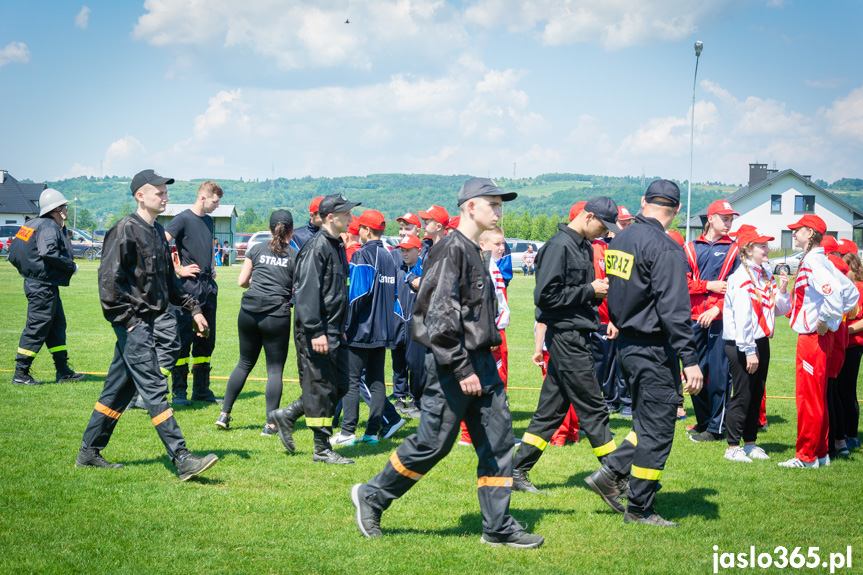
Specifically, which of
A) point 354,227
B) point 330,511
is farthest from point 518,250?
point 330,511

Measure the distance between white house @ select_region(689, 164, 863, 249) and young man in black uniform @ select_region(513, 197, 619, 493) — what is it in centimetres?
6865

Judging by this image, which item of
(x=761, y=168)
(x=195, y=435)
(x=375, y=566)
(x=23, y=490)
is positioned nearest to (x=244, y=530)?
(x=375, y=566)

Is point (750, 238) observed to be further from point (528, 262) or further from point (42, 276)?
point (528, 262)

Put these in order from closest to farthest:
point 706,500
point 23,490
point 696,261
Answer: point 23,490
point 706,500
point 696,261

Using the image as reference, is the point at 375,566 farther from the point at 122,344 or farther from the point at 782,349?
the point at 782,349

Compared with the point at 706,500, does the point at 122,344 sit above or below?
above

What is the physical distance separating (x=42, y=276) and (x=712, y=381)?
8501 mm

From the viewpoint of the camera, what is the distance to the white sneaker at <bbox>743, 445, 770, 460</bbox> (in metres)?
6.69

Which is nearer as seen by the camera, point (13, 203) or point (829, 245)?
point (829, 245)

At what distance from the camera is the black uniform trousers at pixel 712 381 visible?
717 cm

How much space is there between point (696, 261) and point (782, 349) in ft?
26.6

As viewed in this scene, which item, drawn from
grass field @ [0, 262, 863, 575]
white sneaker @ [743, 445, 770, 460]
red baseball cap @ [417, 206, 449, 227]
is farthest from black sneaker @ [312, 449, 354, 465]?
white sneaker @ [743, 445, 770, 460]

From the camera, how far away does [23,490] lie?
4977mm

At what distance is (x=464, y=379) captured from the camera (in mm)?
4082
